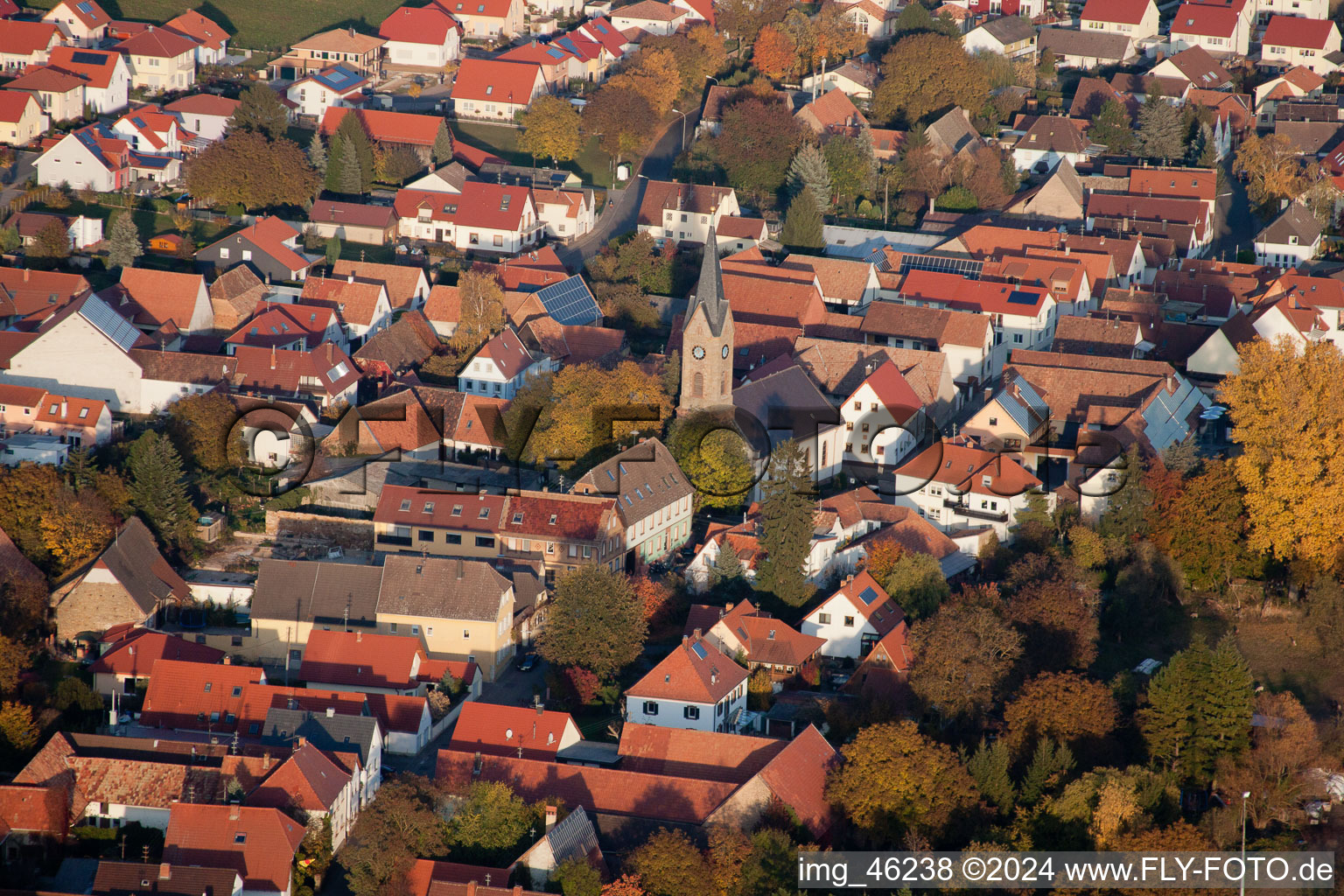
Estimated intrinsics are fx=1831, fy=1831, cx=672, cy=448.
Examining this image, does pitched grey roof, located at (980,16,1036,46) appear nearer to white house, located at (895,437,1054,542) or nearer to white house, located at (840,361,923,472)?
white house, located at (840,361,923,472)

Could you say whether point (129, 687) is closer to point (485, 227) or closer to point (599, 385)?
point (599, 385)

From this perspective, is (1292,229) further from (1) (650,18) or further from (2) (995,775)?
(2) (995,775)

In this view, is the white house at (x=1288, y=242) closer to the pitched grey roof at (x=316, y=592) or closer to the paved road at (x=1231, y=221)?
the paved road at (x=1231, y=221)

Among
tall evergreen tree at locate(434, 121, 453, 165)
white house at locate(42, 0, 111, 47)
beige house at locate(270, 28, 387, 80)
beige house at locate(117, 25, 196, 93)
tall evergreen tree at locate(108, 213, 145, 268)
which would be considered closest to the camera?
tall evergreen tree at locate(108, 213, 145, 268)

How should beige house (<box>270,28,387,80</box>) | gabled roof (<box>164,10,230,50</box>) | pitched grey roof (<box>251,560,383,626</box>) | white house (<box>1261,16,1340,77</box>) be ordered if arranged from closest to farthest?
pitched grey roof (<box>251,560,383,626</box>), gabled roof (<box>164,10,230,50</box>), beige house (<box>270,28,387,80</box>), white house (<box>1261,16,1340,77</box>)

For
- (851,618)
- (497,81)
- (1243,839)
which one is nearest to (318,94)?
(497,81)

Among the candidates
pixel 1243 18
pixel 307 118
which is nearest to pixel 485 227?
pixel 307 118

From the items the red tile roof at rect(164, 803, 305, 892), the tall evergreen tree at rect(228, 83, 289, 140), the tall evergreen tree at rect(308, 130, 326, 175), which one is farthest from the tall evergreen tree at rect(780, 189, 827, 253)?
the red tile roof at rect(164, 803, 305, 892)

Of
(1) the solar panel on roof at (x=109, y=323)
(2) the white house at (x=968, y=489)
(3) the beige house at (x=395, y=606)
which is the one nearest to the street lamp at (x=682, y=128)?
(1) the solar panel on roof at (x=109, y=323)
